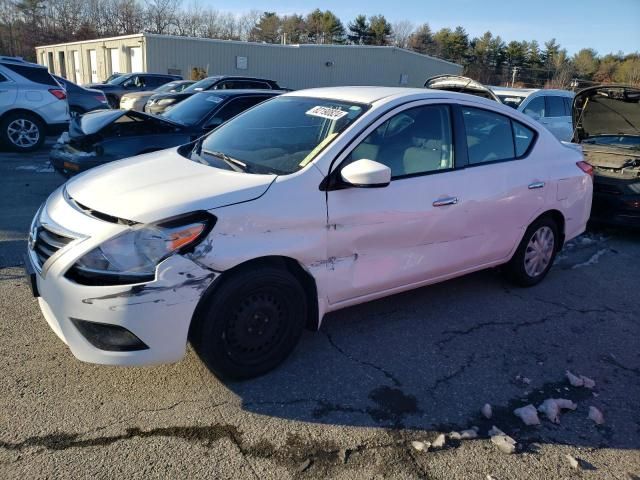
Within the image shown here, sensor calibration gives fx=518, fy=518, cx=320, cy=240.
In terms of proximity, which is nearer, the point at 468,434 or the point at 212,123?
the point at 468,434

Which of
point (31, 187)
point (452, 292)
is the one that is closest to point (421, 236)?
point (452, 292)

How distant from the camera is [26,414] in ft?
8.75

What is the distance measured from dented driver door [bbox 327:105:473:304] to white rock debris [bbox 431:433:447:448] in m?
1.02

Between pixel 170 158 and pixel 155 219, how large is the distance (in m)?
1.21

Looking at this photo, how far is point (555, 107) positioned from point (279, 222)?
33.8ft

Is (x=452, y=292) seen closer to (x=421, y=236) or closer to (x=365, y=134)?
(x=421, y=236)

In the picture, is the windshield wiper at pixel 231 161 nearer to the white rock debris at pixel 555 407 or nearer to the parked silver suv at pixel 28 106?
the white rock debris at pixel 555 407

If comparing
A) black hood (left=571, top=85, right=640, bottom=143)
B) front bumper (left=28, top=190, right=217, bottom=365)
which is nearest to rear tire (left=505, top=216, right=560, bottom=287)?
front bumper (left=28, top=190, right=217, bottom=365)

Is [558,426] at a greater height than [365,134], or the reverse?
[365,134]

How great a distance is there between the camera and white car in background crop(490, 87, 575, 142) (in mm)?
10688

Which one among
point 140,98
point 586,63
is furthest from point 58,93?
point 586,63

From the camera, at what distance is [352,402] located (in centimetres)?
295

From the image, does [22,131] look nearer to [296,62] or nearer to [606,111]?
[606,111]

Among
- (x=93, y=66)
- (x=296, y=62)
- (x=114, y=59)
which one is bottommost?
(x=93, y=66)
